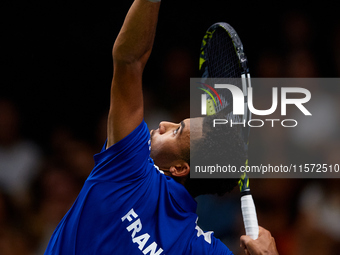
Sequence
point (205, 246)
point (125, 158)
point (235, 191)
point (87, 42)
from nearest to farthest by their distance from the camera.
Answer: point (125, 158), point (205, 246), point (235, 191), point (87, 42)

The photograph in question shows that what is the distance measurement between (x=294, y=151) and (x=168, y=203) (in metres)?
2.36

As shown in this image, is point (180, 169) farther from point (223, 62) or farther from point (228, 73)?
point (223, 62)

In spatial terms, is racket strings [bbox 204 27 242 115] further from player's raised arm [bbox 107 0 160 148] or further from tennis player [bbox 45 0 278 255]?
player's raised arm [bbox 107 0 160 148]

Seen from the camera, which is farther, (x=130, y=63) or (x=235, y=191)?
(x=235, y=191)

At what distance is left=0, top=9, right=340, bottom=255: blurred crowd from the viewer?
3.74m

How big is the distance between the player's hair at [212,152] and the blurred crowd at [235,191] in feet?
5.64

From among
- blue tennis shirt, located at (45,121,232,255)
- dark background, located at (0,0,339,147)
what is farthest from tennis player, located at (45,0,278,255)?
dark background, located at (0,0,339,147)

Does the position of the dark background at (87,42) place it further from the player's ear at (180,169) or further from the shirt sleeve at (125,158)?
the shirt sleeve at (125,158)

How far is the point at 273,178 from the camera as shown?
4004 millimetres

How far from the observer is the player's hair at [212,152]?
6.77 ft

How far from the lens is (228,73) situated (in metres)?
2.54

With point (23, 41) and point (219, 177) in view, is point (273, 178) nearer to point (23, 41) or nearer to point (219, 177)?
point (219, 177)

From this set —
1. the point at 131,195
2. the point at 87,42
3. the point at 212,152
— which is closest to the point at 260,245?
the point at 212,152

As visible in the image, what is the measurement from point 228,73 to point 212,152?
2.11 ft
